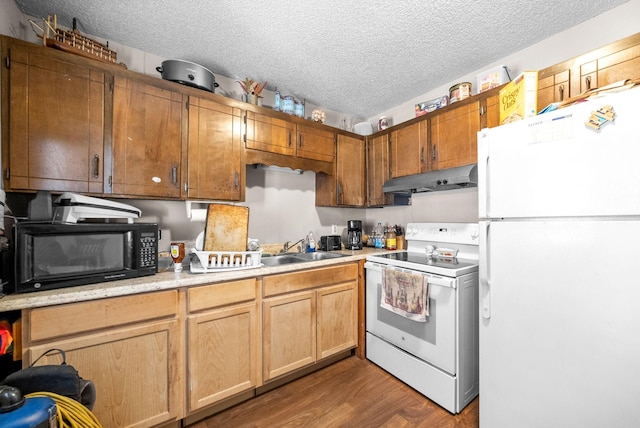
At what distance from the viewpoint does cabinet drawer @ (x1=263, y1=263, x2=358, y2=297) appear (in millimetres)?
1801

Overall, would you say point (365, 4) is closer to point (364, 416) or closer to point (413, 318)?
point (413, 318)

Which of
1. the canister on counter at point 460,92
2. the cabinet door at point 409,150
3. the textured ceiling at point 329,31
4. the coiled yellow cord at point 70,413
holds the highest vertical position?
the textured ceiling at point 329,31

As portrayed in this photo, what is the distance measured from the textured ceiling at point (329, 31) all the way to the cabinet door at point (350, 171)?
66cm

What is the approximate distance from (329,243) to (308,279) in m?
0.76

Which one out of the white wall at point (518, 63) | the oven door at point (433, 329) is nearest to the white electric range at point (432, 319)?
the oven door at point (433, 329)

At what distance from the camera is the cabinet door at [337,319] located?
2.05 m

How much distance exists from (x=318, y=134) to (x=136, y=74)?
1.50 meters

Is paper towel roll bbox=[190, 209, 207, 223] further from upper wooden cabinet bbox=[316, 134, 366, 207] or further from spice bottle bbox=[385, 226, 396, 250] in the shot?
spice bottle bbox=[385, 226, 396, 250]

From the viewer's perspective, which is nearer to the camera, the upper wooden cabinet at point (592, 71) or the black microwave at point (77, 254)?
the black microwave at point (77, 254)

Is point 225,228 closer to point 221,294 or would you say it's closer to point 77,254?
point 221,294

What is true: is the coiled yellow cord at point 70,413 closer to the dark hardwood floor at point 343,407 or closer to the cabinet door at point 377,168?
the dark hardwood floor at point 343,407

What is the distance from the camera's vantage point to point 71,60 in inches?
59.3

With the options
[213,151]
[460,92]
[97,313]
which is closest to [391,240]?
[460,92]

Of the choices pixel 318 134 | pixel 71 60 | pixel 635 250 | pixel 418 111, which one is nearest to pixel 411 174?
pixel 418 111
